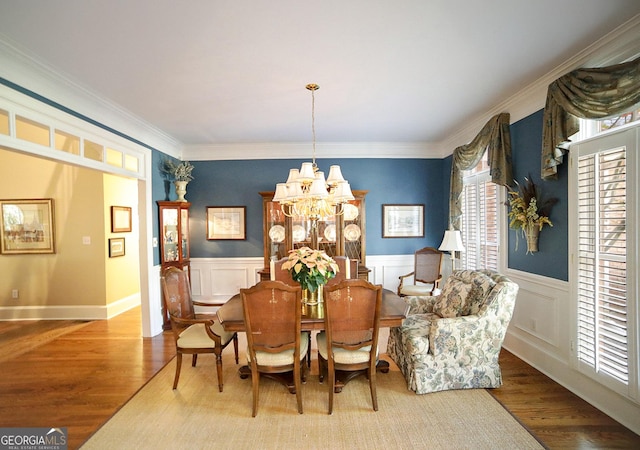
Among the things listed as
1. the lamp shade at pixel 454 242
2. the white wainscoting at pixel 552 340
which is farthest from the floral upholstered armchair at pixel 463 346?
the lamp shade at pixel 454 242

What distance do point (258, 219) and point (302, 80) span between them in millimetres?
2824

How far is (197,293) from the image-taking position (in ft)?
16.6

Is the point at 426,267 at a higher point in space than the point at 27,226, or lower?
lower

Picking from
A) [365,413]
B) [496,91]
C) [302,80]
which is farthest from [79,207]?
[496,91]

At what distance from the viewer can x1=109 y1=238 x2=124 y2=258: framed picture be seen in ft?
16.0

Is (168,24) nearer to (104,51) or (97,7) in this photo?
(97,7)

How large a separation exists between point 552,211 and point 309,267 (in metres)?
2.36

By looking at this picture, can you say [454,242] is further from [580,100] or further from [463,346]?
[580,100]

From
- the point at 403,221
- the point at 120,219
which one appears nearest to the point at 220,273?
the point at 120,219

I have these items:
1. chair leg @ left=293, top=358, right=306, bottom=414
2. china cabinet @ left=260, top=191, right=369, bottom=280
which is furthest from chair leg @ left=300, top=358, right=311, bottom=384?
china cabinet @ left=260, top=191, right=369, bottom=280

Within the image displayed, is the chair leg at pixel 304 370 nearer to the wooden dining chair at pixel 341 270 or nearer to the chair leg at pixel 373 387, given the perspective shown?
the chair leg at pixel 373 387

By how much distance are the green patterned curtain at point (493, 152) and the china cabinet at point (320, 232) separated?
1.45 meters

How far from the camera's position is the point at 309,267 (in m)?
2.56

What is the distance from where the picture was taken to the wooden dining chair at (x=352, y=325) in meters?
2.15
